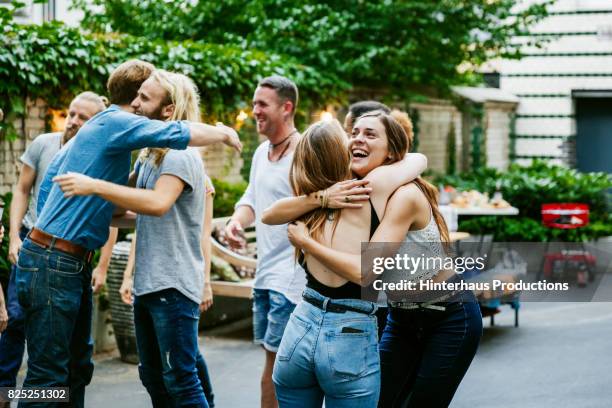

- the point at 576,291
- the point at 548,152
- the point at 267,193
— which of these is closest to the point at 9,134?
the point at 267,193

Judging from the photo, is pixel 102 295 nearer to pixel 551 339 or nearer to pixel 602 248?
pixel 551 339

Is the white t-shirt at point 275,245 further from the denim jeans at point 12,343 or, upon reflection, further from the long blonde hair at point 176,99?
the denim jeans at point 12,343

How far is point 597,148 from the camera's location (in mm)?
17141

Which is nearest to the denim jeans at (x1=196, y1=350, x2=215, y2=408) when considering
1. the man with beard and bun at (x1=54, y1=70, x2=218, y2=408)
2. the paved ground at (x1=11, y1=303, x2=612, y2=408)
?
the man with beard and bun at (x1=54, y1=70, x2=218, y2=408)

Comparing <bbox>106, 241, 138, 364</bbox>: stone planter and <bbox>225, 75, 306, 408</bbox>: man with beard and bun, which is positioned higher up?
<bbox>225, 75, 306, 408</bbox>: man with beard and bun

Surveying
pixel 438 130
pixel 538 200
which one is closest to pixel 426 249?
pixel 538 200

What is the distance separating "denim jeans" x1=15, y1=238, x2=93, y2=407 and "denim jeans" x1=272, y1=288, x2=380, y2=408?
3.92 ft

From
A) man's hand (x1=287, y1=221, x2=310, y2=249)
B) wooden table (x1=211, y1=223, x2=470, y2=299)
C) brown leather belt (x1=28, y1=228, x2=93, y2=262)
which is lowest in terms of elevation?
wooden table (x1=211, y1=223, x2=470, y2=299)

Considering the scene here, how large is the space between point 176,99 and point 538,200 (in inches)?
405

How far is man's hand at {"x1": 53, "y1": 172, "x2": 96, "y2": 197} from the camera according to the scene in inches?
146

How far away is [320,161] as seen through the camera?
354cm

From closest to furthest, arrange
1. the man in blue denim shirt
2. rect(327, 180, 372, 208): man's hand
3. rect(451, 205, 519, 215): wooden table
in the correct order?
rect(327, 180, 372, 208): man's hand
the man in blue denim shirt
rect(451, 205, 519, 215): wooden table

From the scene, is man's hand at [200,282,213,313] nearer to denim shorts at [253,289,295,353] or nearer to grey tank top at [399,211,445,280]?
denim shorts at [253,289,295,353]

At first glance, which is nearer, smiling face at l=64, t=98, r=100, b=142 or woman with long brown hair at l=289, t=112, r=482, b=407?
woman with long brown hair at l=289, t=112, r=482, b=407
